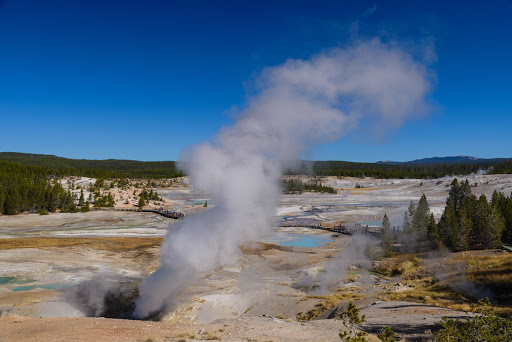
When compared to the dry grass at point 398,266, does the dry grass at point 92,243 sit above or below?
below

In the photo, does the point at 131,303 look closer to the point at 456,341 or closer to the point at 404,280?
the point at 456,341

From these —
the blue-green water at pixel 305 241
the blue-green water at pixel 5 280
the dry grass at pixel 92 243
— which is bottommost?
the dry grass at pixel 92 243

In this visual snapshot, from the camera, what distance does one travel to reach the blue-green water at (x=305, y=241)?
135 feet

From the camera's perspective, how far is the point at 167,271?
20906 mm

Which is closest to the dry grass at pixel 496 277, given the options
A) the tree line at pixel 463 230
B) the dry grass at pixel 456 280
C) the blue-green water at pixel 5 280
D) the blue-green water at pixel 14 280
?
the dry grass at pixel 456 280

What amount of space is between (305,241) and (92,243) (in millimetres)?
26218

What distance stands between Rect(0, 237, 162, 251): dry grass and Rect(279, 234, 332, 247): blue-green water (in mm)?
16231

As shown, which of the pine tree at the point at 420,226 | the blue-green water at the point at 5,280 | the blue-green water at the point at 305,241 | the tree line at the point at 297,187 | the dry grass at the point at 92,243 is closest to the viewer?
the blue-green water at the point at 5,280

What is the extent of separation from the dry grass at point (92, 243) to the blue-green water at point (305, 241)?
1623cm

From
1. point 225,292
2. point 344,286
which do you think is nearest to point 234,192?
point 225,292

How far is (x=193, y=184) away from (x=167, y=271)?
593cm

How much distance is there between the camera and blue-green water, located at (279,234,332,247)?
41000 mm

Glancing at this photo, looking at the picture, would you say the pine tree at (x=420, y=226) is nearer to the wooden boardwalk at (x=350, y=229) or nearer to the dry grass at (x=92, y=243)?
the wooden boardwalk at (x=350, y=229)

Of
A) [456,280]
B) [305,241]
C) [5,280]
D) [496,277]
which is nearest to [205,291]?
[5,280]
